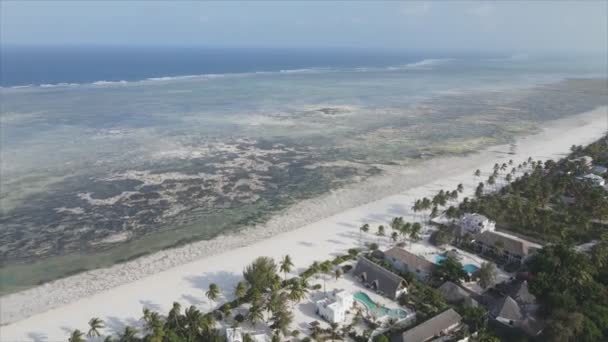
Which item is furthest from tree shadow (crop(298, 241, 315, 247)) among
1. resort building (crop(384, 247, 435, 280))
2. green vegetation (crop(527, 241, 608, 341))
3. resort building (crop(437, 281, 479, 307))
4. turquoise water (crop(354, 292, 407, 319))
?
green vegetation (crop(527, 241, 608, 341))

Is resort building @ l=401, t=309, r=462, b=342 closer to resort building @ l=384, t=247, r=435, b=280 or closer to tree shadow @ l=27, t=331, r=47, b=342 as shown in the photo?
resort building @ l=384, t=247, r=435, b=280

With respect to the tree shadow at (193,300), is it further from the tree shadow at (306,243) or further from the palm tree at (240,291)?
the tree shadow at (306,243)

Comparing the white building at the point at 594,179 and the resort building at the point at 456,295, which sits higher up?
the white building at the point at 594,179

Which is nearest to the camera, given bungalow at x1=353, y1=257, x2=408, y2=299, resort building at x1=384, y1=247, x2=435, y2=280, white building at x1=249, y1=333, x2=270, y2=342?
white building at x1=249, y1=333, x2=270, y2=342

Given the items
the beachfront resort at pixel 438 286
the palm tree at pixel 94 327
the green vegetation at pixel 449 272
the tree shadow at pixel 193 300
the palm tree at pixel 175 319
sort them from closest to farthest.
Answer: the palm tree at pixel 94 327 < the palm tree at pixel 175 319 < the beachfront resort at pixel 438 286 < the tree shadow at pixel 193 300 < the green vegetation at pixel 449 272

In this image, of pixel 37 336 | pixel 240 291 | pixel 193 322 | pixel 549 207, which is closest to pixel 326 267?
pixel 240 291

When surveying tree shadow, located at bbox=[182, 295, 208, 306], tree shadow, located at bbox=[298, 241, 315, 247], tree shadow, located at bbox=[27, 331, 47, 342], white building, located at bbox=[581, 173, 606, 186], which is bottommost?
tree shadow, located at bbox=[27, 331, 47, 342]

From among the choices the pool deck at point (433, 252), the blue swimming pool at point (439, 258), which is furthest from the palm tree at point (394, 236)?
the blue swimming pool at point (439, 258)
